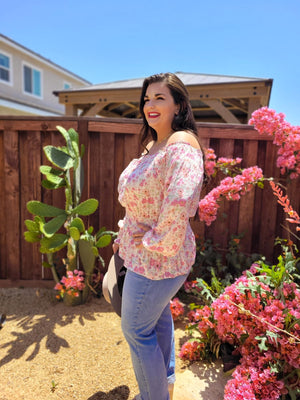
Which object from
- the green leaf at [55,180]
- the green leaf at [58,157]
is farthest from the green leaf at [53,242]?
the green leaf at [58,157]

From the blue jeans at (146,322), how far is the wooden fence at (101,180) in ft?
5.37

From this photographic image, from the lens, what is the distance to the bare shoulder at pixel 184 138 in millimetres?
1170

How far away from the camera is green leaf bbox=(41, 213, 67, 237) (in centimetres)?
234

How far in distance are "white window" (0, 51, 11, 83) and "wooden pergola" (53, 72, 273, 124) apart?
19.1 ft

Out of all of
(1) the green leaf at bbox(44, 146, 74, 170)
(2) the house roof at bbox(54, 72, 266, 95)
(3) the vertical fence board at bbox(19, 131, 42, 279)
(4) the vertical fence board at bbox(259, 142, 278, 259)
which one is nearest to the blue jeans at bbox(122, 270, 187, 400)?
(1) the green leaf at bbox(44, 146, 74, 170)

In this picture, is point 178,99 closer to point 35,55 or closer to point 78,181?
point 78,181

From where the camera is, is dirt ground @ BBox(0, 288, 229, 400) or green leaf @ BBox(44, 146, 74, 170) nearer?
dirt ground @ BBox(0, 288, 229, 400)

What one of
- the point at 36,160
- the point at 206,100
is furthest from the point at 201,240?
the point at 206,100

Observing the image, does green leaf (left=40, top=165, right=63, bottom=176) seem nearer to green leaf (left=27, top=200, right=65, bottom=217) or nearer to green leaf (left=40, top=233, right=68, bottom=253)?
green leaf (left=27, top=200, right=65, bottom=217)

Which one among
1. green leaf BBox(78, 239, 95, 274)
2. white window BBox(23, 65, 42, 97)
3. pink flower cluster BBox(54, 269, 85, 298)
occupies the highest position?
white window BBox(23, 65, 42, 97)

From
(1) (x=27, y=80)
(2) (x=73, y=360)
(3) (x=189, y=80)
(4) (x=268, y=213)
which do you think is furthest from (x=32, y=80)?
(2) (x=73, y=360)

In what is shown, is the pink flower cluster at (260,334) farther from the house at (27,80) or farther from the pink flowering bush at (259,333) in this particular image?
the house at (27,80)

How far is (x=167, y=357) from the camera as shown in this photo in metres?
1.50

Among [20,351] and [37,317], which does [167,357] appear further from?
[37,317]
